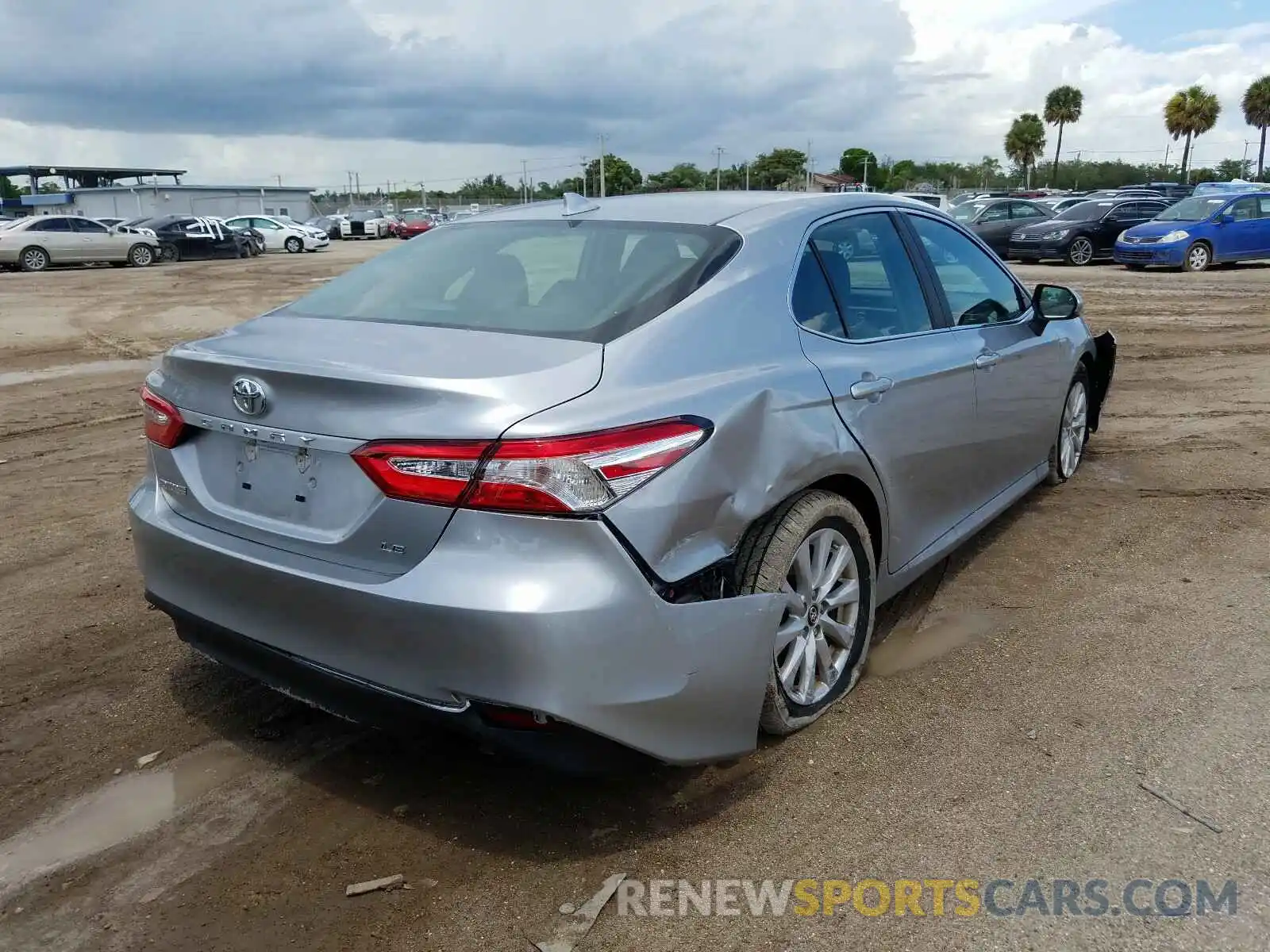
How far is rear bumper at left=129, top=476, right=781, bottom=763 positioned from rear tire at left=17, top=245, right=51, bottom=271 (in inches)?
1157

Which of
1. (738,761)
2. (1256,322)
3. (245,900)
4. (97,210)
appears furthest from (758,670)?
(97,210)

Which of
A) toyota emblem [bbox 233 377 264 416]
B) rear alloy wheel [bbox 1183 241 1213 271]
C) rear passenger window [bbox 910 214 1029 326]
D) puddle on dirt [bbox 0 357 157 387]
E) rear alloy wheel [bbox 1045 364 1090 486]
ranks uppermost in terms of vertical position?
rear passenger window [bbox 910 214 1029 326]

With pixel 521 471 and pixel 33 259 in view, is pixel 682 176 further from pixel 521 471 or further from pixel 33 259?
pixel 521 471

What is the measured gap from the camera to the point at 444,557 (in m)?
2.42

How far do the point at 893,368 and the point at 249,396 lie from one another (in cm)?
208

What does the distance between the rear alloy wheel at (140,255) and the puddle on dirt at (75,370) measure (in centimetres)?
2034

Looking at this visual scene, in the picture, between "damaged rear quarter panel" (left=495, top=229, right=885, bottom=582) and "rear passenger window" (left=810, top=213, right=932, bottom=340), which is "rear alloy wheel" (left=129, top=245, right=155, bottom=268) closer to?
"rear passenger window" (left=810, top=213, right=932, bottom=340)

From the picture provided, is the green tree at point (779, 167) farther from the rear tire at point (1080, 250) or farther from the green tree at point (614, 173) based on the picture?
the rear tire at point (1080, 250)

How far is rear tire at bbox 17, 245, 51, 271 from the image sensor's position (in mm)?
27438

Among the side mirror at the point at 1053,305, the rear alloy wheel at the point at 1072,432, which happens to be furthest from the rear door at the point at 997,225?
the side mirror at the point at 1053,305

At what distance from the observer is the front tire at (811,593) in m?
2.88

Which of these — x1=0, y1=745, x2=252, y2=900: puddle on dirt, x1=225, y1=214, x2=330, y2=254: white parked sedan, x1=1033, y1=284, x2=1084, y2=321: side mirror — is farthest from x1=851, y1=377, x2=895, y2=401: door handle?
x1=225, y1=214, x2=330, y2=254: white parked sedan

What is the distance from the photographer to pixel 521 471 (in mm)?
2371

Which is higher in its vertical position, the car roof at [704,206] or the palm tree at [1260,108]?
the palm tree at [1260,108]
